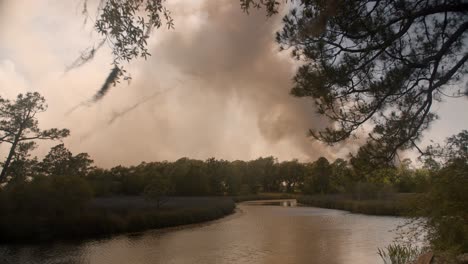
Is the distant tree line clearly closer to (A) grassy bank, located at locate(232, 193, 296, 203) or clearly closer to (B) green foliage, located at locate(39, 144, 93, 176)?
(B) green foliage, located at locate(39, 144, 93, 176)

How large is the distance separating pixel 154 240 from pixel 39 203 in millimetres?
6008

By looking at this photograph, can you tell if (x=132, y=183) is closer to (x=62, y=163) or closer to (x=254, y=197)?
(x=62, y=163)

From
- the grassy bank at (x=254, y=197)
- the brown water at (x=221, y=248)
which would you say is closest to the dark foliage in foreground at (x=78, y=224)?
the brown water at (x=221, y=248)

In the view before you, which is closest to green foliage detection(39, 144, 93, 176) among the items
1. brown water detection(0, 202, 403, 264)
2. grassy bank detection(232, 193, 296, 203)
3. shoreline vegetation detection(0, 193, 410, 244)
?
shoreline vegetation detection(0, 193, 410, 244)

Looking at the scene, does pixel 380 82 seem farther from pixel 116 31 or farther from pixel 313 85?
pixel 116 31

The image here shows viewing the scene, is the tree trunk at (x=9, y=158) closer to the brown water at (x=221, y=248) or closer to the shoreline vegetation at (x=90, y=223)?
the shoreline vegetation at (x=90, y=223)

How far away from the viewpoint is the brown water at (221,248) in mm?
12814

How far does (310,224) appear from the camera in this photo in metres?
23.3

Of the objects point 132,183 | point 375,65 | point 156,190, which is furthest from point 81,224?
point 132,183

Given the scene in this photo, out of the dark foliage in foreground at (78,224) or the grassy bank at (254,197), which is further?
the grassy bank at (254,197)

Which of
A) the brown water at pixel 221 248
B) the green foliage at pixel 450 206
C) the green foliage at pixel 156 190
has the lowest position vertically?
the brown water at pixel 221 248

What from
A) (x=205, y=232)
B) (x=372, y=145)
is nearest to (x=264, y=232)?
(x=205, y=232)

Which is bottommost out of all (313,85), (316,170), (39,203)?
(39,203)

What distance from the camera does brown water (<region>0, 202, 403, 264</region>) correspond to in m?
12.8
